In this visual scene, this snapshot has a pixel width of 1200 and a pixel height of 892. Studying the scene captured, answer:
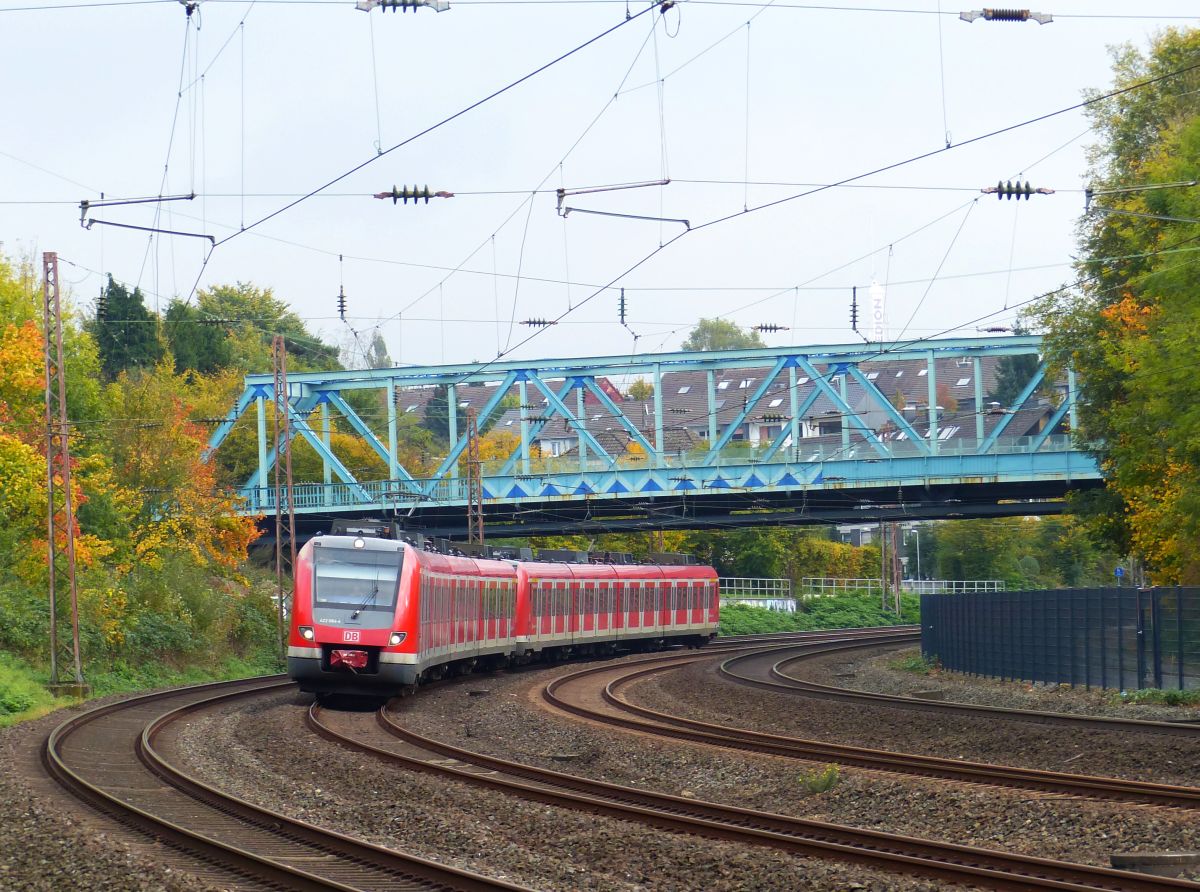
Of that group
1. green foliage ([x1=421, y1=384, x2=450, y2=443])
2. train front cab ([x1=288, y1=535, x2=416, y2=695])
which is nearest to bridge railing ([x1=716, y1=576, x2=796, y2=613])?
green foliage ([x1=421, y1=384, x2=450, y2=443])

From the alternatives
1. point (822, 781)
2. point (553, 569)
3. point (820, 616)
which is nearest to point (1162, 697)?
point (822, 781)

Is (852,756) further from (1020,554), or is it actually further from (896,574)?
(1020,554)

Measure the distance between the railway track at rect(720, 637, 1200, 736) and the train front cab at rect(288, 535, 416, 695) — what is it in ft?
26.8

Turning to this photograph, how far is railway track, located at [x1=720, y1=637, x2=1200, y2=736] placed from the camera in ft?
70.0

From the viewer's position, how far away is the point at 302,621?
26.5 meters

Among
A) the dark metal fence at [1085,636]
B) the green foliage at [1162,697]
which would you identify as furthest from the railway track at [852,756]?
the dark metal fence at [1085,636]

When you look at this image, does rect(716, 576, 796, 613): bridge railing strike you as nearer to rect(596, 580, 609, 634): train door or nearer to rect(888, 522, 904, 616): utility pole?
rect(888, 522, 904, 616): utility pole

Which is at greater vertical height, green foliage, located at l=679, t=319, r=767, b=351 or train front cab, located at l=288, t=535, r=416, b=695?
green foliage, located at l=679, t=319, r=767, b=351

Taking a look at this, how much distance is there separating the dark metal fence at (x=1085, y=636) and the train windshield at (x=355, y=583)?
13819 mm

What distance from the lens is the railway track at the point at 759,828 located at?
10.8m

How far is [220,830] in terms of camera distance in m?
13.9

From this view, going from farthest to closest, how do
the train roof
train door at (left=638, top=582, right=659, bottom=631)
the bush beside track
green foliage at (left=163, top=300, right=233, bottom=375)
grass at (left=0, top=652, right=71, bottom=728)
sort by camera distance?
green foliage at (left=163, top=300, right=233, bottom=375) < the bush beside track < train door at (left=638, top=582, right=659, bottom=631) < the train roof < grass at (left=0, top=652, right=71, bottom=728)

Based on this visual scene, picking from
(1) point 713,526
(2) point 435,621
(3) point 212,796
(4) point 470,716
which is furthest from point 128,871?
(1) point 713,526

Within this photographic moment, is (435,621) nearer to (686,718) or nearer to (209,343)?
(686,718)
